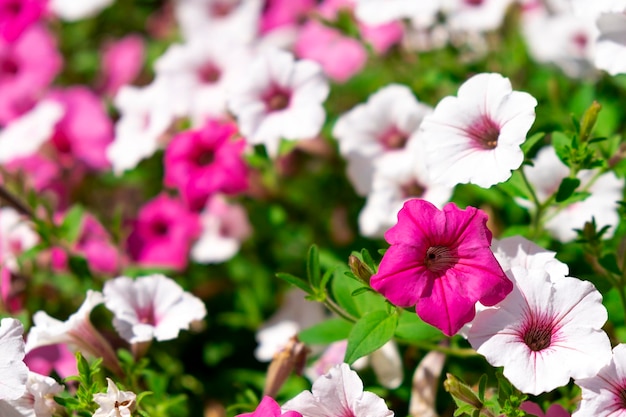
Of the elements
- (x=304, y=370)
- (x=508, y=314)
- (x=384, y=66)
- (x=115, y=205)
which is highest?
(x=508, y=314)

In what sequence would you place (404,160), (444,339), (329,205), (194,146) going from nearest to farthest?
(444,339), (404,160), (194,146), (329,205)

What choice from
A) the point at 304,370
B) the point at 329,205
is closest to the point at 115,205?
the point at 329,205

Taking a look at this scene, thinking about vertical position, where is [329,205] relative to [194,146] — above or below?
below

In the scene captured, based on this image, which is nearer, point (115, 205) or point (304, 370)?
point (304, 370)

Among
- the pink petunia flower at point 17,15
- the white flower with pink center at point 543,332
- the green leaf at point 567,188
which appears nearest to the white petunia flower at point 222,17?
the pink petunia flower at point 17,15

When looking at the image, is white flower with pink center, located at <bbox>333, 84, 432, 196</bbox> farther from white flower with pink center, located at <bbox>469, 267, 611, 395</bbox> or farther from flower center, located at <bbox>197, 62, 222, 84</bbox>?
white flower with pink center, located at <bbox>469, 267, 611, 395</bbox>

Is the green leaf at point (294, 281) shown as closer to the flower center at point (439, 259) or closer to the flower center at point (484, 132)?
the flower center at point (439, 259)

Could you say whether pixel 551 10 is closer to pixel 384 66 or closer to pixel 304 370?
pixel 384 66

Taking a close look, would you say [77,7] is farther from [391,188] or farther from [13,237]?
[391,188]

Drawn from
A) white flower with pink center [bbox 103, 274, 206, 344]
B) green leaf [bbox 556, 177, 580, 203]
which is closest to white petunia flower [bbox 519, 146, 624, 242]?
green leaf [bbox 556, 177, 580, 203]
